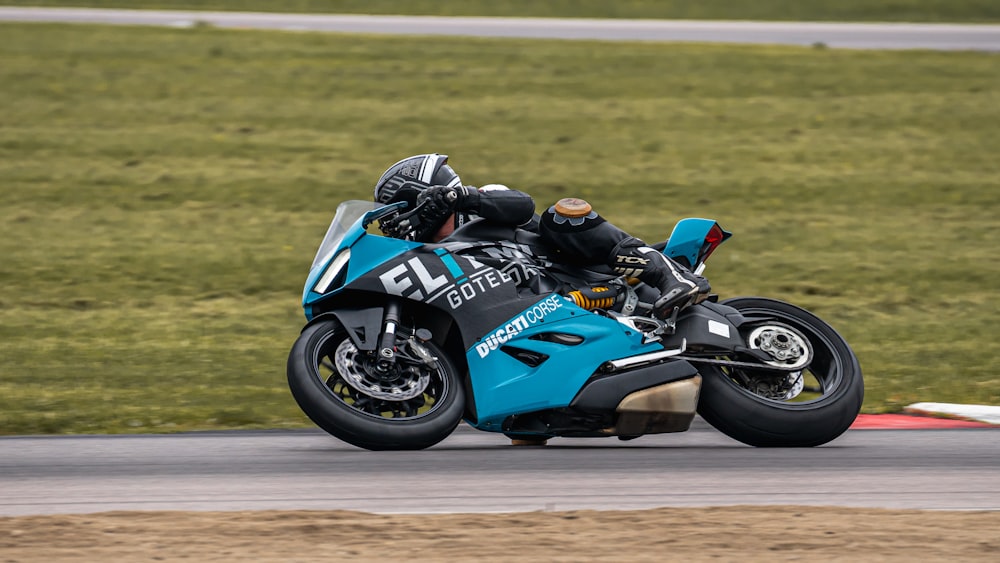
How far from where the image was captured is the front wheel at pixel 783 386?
22.6 ft

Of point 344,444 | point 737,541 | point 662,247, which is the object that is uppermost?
point 662,247

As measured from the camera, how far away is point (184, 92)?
72.3 ft

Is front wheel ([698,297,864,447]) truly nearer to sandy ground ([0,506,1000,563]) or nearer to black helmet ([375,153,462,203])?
sandy ground ([0,506,1000,563])

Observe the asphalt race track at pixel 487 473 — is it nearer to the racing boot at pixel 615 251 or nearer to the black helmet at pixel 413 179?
the racing boot at pixel 615 251

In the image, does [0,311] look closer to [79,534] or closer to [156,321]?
[156,321]

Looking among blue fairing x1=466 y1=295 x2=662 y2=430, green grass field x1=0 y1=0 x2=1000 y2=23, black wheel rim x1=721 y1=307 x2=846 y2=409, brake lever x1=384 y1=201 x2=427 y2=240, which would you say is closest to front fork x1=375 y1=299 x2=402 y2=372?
blue fairing x1=466 y1=295 x2=662 y2=430

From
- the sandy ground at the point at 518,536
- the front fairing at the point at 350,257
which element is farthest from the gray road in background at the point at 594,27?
the sandy ground at the point at 518,536

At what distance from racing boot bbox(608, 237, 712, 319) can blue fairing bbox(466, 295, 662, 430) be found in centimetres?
24

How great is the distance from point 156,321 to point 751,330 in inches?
258

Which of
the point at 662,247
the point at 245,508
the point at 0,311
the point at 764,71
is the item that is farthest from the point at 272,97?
the point at 245,508

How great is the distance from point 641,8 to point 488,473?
26.9 metres

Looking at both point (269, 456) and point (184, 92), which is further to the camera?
point (184, 92)

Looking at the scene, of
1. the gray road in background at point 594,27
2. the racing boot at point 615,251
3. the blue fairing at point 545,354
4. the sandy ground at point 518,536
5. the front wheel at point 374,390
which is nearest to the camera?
the sandy ground at point 518,536

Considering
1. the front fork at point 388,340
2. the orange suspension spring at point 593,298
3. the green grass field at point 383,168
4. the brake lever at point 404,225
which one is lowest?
the green grass field at point 383,168
